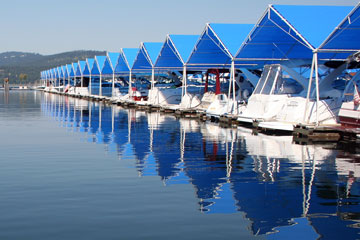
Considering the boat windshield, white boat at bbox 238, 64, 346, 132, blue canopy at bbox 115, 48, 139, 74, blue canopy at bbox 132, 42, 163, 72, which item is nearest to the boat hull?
white boat at bbox 238, 64, 346, 132

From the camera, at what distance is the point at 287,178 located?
13.6 metres

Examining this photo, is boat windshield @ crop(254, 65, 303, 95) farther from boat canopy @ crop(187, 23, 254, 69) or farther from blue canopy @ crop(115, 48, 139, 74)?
blue canopy @ crop(115, 48, 139, 74)

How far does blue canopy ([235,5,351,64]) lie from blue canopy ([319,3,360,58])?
0.55 metres

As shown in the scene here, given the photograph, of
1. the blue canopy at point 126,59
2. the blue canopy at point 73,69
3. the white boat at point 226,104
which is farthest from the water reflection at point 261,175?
the blue canopy at point 73,69

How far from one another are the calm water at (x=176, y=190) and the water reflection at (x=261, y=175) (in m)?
0.02

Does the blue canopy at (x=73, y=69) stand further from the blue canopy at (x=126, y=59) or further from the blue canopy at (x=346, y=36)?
the blue canopy at (x=346, y=36)

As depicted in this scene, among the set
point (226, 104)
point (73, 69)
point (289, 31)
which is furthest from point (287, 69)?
point (73, 69)

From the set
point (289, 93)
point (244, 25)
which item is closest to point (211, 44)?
point (244, 25)

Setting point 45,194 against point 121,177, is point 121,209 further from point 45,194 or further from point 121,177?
point 121,177

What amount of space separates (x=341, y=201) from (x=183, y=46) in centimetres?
3199

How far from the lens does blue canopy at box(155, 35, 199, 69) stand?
135 ft

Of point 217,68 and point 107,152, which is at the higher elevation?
point 217,68

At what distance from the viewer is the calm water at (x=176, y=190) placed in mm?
8977

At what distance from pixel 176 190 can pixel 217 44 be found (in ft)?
77.2
